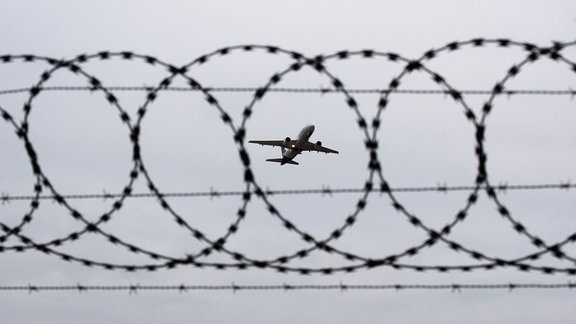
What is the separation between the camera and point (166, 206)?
17.9 meters

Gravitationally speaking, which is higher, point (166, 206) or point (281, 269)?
point (166, 206)

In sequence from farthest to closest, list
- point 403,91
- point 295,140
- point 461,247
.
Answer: point 295,140 < point 403,91 < point 461,247

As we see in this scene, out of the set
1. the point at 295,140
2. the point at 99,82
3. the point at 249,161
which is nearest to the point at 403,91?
the point at 249,161

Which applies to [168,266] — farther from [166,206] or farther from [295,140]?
[295,140]

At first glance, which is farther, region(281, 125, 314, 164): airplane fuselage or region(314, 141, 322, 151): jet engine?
region(281, 125, 314, 164): airplane fuselage

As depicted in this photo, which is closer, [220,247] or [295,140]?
[220,247]

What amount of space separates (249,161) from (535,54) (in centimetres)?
510

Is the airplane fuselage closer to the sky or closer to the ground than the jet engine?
closer to the sky

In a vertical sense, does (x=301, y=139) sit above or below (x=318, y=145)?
above

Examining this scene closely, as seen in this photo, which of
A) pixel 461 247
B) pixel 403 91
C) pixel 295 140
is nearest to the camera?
pixel 461 247

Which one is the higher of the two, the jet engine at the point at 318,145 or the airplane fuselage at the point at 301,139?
the airplane fuselage at the point at 301,139

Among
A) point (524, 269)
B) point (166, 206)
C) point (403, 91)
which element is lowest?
point (524, 269)

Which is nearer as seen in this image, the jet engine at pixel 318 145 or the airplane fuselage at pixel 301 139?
the jet engine at pixel 318 145

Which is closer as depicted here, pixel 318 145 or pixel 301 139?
pixel 318 145
